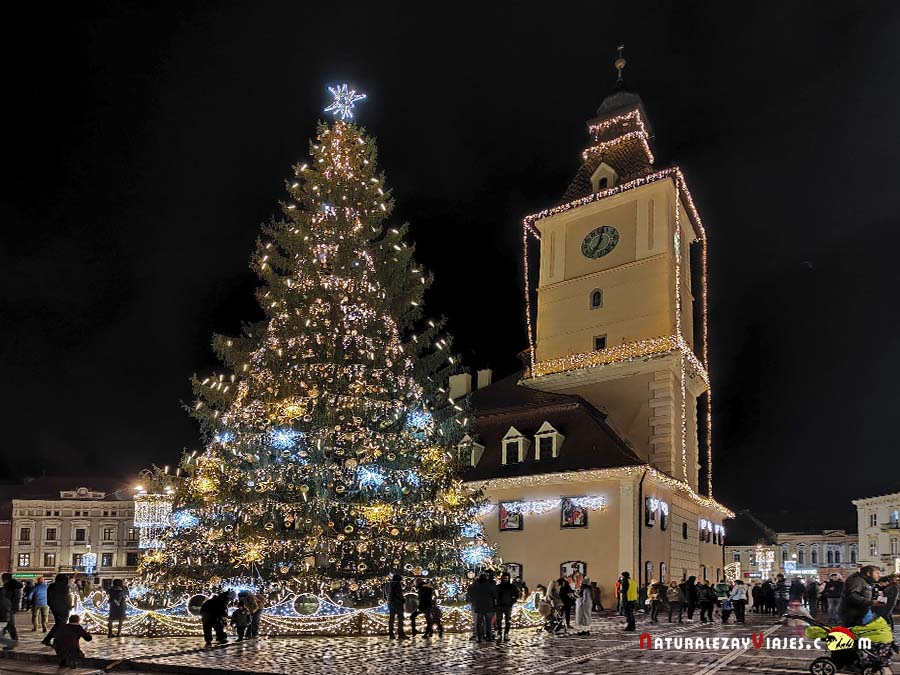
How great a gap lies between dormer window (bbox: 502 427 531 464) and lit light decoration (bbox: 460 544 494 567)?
1333cm

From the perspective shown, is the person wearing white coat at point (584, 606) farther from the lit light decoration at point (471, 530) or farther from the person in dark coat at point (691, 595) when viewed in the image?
the person in dark coat at point (691, 595)

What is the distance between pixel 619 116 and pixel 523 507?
64.9 feet

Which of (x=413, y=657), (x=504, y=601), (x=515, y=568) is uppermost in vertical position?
(x=504, y=601)

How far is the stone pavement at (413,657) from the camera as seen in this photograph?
13.2 metres

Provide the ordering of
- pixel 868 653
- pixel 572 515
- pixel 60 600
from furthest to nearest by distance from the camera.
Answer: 1. pixel 572 515
2. pixel 60 600
3. pixel 868 653

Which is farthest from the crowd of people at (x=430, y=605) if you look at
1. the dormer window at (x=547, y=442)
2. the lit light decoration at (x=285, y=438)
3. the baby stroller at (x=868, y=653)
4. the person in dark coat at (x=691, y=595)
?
the dormer window at (x=547, y=442)

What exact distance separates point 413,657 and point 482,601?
9.74 ft

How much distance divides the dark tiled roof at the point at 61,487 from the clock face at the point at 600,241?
53.4 metres

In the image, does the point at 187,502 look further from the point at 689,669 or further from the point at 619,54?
the point at 619,54

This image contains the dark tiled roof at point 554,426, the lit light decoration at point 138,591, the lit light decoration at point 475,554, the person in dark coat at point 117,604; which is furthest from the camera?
the dark tiled roof at point 554,426

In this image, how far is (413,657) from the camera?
1473 centimetres

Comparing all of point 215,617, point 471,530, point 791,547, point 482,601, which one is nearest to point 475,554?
point 471,530

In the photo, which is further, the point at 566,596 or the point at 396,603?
the point at 566,596

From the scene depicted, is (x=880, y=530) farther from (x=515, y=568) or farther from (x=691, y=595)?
(x=691, y=595)
